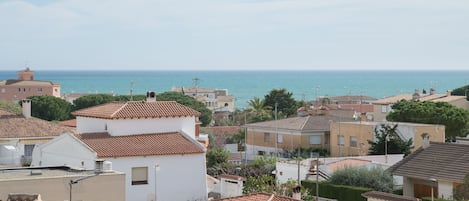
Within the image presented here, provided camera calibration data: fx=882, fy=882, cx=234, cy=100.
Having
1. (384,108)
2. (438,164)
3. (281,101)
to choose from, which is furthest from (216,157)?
(281,101)

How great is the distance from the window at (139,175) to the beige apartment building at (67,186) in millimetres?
11197

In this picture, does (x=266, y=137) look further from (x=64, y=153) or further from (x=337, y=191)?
(x=64, y=153)

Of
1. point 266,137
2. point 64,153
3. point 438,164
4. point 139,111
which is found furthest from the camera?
point 266,137

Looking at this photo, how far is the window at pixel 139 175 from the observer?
3512 centimetres

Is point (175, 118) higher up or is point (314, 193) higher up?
point (175, 118)

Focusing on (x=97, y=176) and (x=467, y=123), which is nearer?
(x=97, y=176)

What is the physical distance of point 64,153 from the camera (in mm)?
36844

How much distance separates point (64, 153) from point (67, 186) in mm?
15131

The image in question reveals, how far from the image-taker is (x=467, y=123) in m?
62.6

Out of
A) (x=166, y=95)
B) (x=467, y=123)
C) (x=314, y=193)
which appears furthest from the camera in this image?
(x=166, y=95)

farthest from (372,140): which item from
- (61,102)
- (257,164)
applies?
(61,102)

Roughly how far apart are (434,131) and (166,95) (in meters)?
49.9

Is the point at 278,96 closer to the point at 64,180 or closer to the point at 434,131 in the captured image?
the point at 434,131

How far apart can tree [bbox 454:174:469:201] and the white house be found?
1039 centimetres
